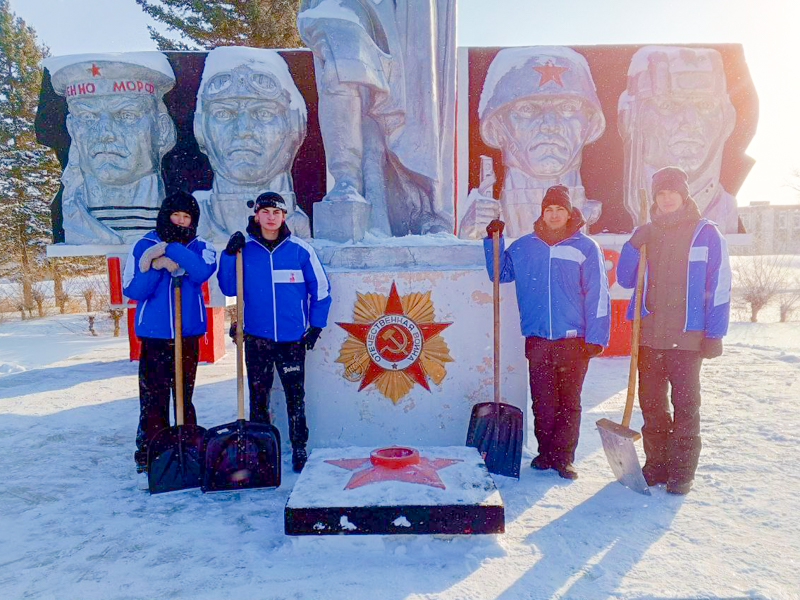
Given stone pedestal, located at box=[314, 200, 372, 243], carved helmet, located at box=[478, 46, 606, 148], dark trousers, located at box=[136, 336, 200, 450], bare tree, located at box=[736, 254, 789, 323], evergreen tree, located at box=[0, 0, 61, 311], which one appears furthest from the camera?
evergreen tree, located at box=[0, 0, 61, 311]

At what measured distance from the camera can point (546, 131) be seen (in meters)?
5.06

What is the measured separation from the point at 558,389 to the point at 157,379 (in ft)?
7.39

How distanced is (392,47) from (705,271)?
2497 mm

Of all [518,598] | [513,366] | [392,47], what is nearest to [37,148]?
[392,47]

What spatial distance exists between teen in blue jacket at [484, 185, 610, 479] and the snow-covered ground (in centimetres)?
33

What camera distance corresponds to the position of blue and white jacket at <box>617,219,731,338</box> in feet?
8.32

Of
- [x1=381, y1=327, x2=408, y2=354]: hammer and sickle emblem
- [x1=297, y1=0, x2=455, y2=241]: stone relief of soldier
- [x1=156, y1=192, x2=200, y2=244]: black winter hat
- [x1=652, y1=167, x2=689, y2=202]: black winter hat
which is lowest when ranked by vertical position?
[x1=381, y1=327, x2=408, y2=354]: hammer and sickle emblem

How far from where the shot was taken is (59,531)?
7.69 feet

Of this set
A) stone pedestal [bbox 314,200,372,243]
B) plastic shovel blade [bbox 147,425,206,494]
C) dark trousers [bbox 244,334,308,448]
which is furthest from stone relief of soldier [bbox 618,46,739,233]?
plastic shovel blade [bbox 147,425,206,494]

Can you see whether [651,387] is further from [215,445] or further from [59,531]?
[59,531]

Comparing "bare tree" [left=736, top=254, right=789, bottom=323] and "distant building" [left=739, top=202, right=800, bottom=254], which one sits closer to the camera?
"bare tree" [left=736, top=254, right=789, bottom=323]

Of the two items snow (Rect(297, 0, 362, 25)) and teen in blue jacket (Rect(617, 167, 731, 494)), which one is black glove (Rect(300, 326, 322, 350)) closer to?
teen in blue jacket (Rect(617, 167, 731, 494))

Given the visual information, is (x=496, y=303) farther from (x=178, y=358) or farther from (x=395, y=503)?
(x=178, y=358)

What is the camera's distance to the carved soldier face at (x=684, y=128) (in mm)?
5297
